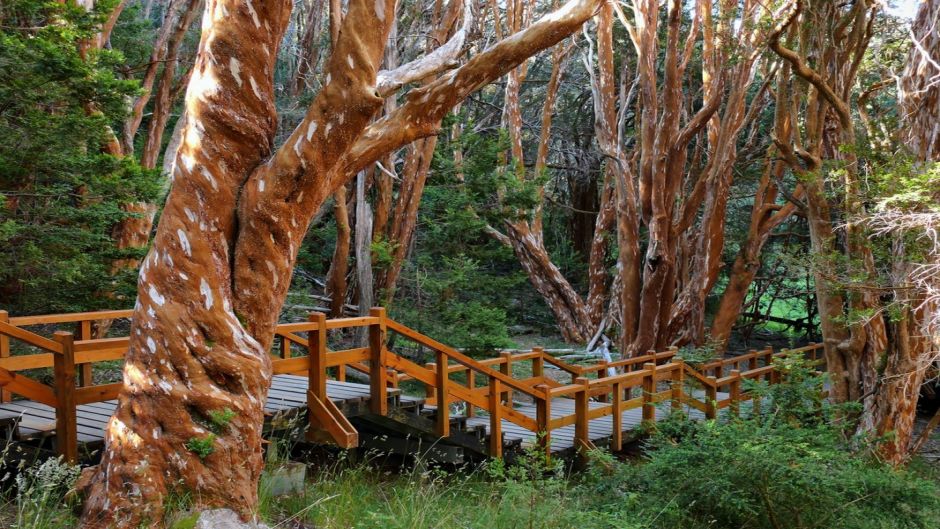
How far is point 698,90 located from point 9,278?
16784 mm

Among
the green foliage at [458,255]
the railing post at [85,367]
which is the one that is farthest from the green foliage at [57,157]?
the green foliage at [458,255]

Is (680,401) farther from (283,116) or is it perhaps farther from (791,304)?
(791,304)

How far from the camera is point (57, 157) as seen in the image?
809 centimetres

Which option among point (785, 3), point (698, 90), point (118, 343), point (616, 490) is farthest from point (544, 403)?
point (698, 90)

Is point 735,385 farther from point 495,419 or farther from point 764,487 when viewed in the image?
point 764,487

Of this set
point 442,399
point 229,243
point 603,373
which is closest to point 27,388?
point 229,243

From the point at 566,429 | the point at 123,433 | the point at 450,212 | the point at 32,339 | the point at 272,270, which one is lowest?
the point at 566,429

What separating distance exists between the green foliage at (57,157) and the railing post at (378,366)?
9.24ft

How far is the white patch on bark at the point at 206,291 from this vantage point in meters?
5.52

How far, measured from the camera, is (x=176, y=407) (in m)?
5.33

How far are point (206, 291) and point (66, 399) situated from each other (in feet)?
4.16

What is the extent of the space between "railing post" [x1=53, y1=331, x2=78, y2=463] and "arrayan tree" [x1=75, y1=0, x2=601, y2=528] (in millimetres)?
427

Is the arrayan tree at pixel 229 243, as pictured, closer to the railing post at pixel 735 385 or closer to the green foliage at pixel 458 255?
the railing post at pixel 735 385

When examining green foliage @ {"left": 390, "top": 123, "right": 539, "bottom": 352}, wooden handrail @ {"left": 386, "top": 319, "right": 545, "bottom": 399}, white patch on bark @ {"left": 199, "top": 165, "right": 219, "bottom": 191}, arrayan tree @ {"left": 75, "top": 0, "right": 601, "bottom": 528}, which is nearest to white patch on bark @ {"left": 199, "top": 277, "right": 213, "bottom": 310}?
arrayan tree @ {"left": 75, "top": 0, "right": 601, "bottom": 528}
